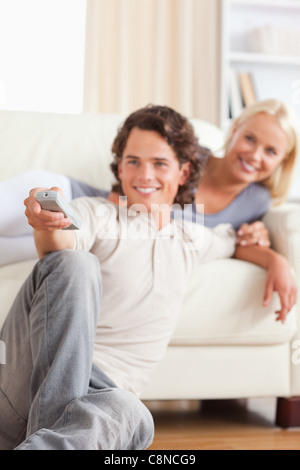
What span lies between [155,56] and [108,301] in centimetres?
206

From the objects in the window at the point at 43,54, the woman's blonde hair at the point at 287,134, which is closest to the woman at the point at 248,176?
the woman's blonde hair at the point at 287,134

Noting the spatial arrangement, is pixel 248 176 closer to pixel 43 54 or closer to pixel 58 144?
pixel 58 144

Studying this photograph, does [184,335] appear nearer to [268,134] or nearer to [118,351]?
[118,351]

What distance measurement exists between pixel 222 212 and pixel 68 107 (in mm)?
1576

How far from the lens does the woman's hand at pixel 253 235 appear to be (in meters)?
1.54

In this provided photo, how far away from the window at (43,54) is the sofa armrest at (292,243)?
1.66m

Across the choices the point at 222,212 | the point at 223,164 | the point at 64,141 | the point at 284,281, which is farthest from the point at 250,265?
the point at 64,141

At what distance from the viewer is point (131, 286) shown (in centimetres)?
125

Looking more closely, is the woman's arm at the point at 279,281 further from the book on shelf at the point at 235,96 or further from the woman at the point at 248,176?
the book on shelf at the point at 235,96

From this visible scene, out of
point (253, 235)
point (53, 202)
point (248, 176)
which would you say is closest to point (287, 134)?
point (248, 176)

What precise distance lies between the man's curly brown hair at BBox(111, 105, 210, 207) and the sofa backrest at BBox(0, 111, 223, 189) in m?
0.36

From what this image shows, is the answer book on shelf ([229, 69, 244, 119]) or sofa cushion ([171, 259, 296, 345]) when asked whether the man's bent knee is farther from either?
book on shelf ([229, 69, 244, 119])

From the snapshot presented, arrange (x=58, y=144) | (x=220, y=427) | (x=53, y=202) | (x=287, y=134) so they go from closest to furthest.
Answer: (x=53, y=202), (x=220, y=427), (x=287, y=134), (x=58, y=144)
